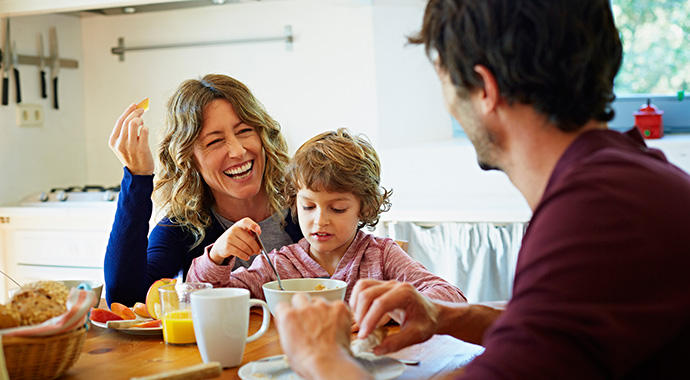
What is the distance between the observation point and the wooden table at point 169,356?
1089 millimetres

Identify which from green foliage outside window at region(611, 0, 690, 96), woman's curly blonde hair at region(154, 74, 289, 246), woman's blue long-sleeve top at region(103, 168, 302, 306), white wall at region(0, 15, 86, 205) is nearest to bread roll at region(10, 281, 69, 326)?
woman's blue long-sleeve top at region(103, 168, 302, 306)

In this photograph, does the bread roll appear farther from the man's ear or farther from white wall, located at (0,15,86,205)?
white wall, located at (0,15,86,205)

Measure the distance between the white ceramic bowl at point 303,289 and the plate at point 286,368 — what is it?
0.44 ft

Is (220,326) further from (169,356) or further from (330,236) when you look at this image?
(330,236)

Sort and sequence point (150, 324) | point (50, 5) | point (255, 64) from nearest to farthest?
1. point (150, 324)
2. point (50, 5)
3. point (255, 64)

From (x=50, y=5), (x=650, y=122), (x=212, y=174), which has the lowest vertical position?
(x=212, y=174)

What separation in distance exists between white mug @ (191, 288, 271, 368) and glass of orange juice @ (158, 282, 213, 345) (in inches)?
5.2

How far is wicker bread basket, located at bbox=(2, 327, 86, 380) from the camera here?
1001 millimetres

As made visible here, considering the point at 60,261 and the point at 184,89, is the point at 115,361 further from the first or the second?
the point at 60,261

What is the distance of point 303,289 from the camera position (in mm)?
1375

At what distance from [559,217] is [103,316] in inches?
38.1

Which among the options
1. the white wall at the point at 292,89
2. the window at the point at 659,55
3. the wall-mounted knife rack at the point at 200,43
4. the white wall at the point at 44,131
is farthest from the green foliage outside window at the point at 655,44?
the white wall at the point at 44,131

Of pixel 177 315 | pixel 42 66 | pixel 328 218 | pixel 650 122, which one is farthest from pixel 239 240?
pixel 42 66

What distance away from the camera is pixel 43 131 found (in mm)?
3791
